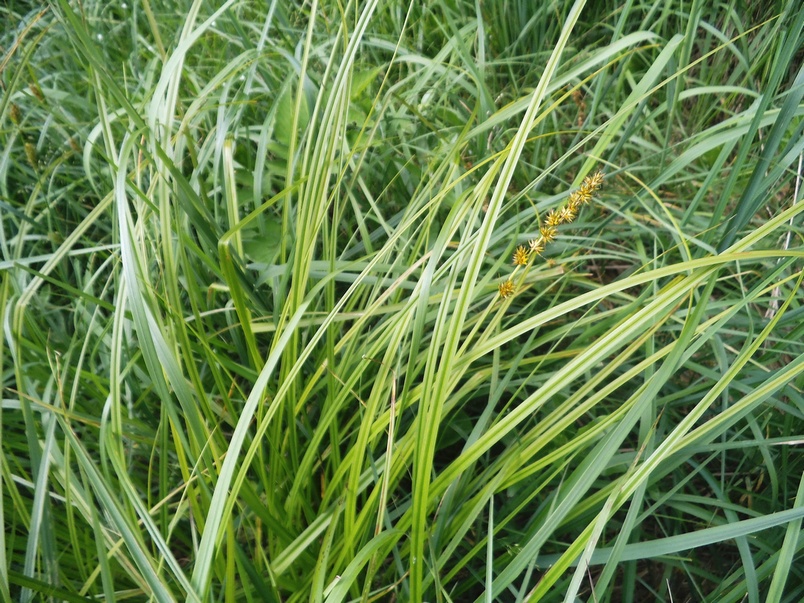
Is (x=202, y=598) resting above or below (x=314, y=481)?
above

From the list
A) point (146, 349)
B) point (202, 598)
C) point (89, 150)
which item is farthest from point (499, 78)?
point (202, 598)

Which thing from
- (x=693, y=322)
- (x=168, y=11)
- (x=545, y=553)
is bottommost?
(x=545, y=553)

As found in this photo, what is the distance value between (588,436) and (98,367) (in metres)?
0.77

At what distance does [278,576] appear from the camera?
0.75 m

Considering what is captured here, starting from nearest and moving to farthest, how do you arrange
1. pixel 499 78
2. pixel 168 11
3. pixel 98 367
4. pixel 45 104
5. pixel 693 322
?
1. pixel 693 322
2. pixel 98 367
3. pixel 45 104
4. pixel 499 78
5. pixel 168 11

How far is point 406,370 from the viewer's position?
2.68 ft

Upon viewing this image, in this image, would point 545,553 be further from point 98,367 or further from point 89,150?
point 89,150

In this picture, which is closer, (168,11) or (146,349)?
(146,349)

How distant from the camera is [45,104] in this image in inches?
53.2

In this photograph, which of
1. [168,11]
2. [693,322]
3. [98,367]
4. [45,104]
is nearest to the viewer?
[693,322]

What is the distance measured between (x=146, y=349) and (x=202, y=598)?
25cm

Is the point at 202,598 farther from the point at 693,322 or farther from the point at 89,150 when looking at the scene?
the point at 89,150

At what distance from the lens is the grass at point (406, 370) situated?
65 cm

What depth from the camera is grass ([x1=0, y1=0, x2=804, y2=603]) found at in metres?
0.65
